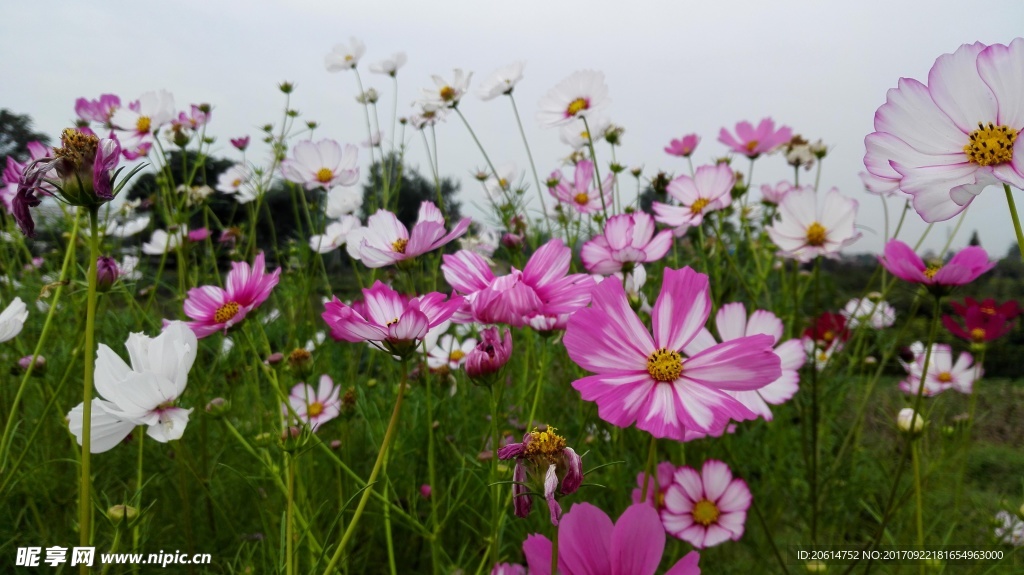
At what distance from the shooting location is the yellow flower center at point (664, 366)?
385 millimetres

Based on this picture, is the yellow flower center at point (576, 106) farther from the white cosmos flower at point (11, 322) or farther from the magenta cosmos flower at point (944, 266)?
the white cosmos flower at point (11, 322)

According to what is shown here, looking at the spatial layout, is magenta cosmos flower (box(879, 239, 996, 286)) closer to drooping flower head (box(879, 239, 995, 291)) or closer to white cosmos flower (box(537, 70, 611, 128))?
drooping flower head (box(879, 239, 995, 291))

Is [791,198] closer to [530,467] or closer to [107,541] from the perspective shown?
[530,467]

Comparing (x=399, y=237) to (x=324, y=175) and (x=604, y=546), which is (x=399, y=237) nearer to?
(x=604, y=546)

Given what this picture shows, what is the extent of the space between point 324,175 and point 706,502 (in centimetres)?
75

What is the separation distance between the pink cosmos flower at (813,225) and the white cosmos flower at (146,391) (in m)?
0.69

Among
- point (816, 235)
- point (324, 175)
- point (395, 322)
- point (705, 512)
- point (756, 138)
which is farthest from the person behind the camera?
point (756, 138)

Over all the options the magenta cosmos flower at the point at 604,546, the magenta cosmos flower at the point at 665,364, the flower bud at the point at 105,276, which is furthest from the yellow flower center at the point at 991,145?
the flower bud at the point at 105,276

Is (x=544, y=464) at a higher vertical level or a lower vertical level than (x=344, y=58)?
lower

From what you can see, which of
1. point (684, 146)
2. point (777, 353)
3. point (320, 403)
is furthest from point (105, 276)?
point (684, 146)

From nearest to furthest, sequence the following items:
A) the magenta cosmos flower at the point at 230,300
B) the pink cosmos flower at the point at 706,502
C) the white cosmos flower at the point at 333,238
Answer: the magenta cosmos flower at the point at 230,300, the pink cosmos flower at the point at 706,502, the white cosmos flower at the point at 333,238

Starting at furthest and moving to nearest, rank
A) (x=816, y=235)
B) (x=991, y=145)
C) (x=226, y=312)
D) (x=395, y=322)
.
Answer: (x=816, y=235)
(x=226, y=312)
(x=395, y=322)
(x=991, y=145)

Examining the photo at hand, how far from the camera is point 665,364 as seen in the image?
1.28ft

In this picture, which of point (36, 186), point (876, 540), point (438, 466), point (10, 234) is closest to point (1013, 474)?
point (876, 540)
